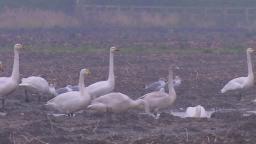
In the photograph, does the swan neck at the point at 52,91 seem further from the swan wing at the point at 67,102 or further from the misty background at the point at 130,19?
the misty background at the point at 130,19

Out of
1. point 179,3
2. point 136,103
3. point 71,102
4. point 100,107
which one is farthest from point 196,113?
point 179,3

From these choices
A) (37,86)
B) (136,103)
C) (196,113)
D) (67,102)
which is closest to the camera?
(136,103)

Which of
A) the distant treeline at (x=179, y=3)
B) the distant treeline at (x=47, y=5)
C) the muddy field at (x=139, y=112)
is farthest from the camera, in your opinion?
the distant treeline at (x=179, y=3)

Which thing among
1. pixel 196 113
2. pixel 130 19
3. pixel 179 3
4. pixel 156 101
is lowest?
pixel 196 113

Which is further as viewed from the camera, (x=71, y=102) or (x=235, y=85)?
(x=235, y=85)

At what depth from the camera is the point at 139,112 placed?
62.2 ft

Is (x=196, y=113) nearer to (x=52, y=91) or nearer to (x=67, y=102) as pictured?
(x=67, y=102)

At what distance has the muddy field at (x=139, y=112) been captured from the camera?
14.2 metres

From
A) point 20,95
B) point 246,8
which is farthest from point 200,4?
point 20,95

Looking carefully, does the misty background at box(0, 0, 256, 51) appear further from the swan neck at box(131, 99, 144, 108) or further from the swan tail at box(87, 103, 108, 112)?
the swan tail at box(87, 103, 108, 112)

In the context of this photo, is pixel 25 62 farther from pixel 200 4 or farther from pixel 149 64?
pixel 200 4

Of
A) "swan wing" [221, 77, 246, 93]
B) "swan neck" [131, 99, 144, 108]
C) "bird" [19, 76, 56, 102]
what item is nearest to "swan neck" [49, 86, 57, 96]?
"bird" [19, 76, 56, 102]

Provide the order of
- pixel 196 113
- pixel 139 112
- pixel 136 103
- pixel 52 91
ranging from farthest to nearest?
pixel 52 91, pixel 139 112, pixel 196 113, pixel 136 103

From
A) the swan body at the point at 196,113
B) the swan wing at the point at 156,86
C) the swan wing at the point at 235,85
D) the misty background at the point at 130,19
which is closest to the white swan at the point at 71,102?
the swan body at the point at 196,113
